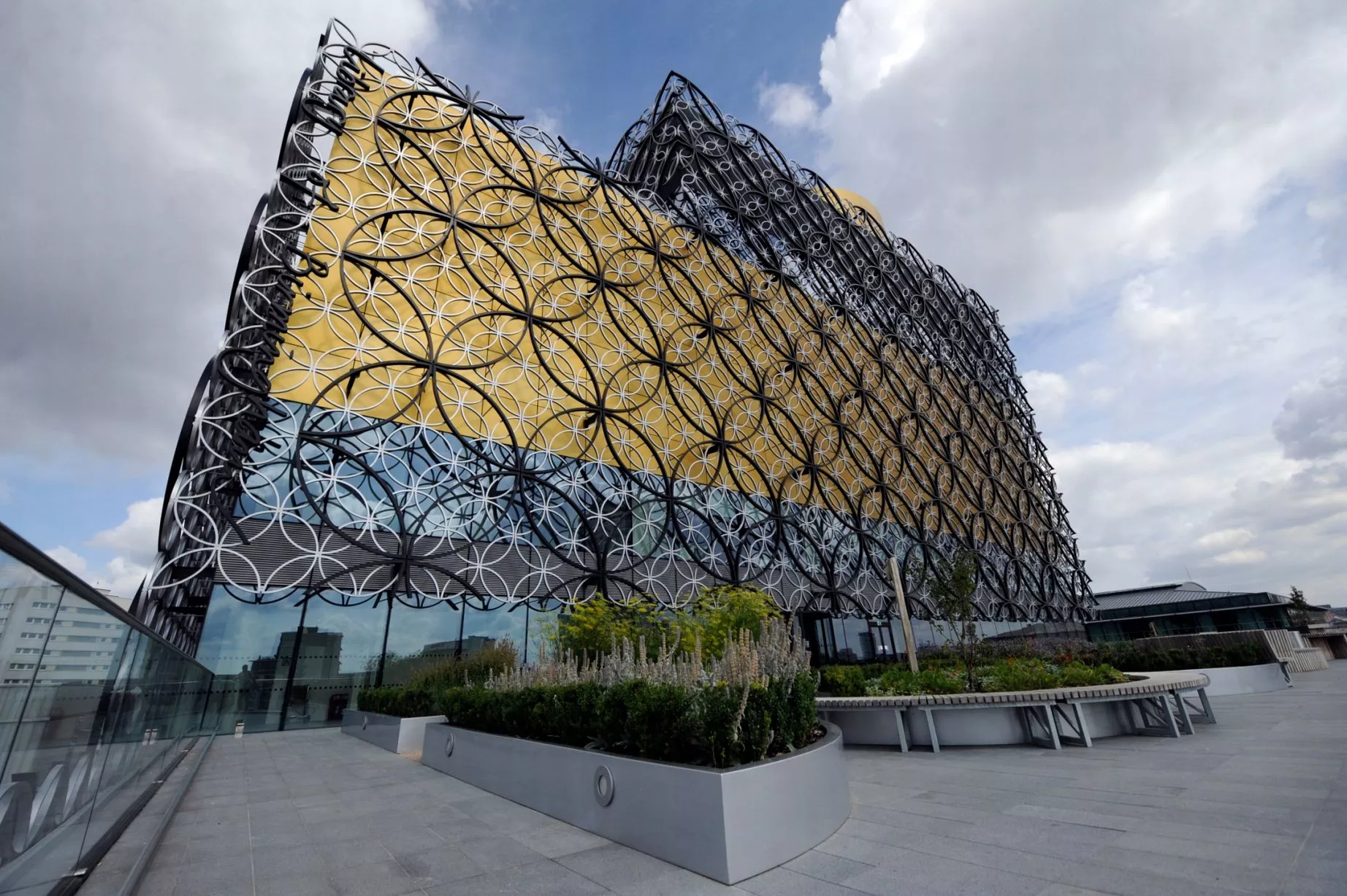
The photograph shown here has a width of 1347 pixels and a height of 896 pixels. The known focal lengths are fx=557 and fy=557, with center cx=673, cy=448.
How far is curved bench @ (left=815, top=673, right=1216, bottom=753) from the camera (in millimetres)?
8531

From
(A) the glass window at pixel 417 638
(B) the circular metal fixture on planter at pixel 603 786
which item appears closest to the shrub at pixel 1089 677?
(B) the circular metal fixture on planter at pixel 603 786

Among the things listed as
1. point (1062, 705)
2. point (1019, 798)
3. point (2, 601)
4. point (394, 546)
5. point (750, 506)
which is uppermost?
point (750, 506)

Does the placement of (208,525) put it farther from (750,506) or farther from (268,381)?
(750,506)

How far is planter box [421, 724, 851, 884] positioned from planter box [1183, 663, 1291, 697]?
15.8 m

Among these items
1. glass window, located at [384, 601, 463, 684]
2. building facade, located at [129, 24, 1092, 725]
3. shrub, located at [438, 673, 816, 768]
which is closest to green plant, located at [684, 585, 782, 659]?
building facade, located at [129, 24, 1092, 725]

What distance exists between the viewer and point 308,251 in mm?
17188

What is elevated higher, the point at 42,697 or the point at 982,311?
the point at 982,311

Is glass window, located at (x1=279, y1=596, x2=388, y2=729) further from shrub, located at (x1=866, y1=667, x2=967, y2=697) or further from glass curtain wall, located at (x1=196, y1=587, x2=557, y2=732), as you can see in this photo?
shrub, located at (x1=866, y1=667, x2=967, y2=697)

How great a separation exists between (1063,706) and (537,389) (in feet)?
56.0

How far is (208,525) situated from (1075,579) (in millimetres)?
51870

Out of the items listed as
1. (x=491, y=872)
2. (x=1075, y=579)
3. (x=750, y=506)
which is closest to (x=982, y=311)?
(x=1075, y=579)

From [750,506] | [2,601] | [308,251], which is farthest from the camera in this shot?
[750,506]

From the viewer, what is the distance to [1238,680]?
15.0m

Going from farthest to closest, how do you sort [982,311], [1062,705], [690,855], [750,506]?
[982,311] → [750,506] → [1062,705] → [690,855]
